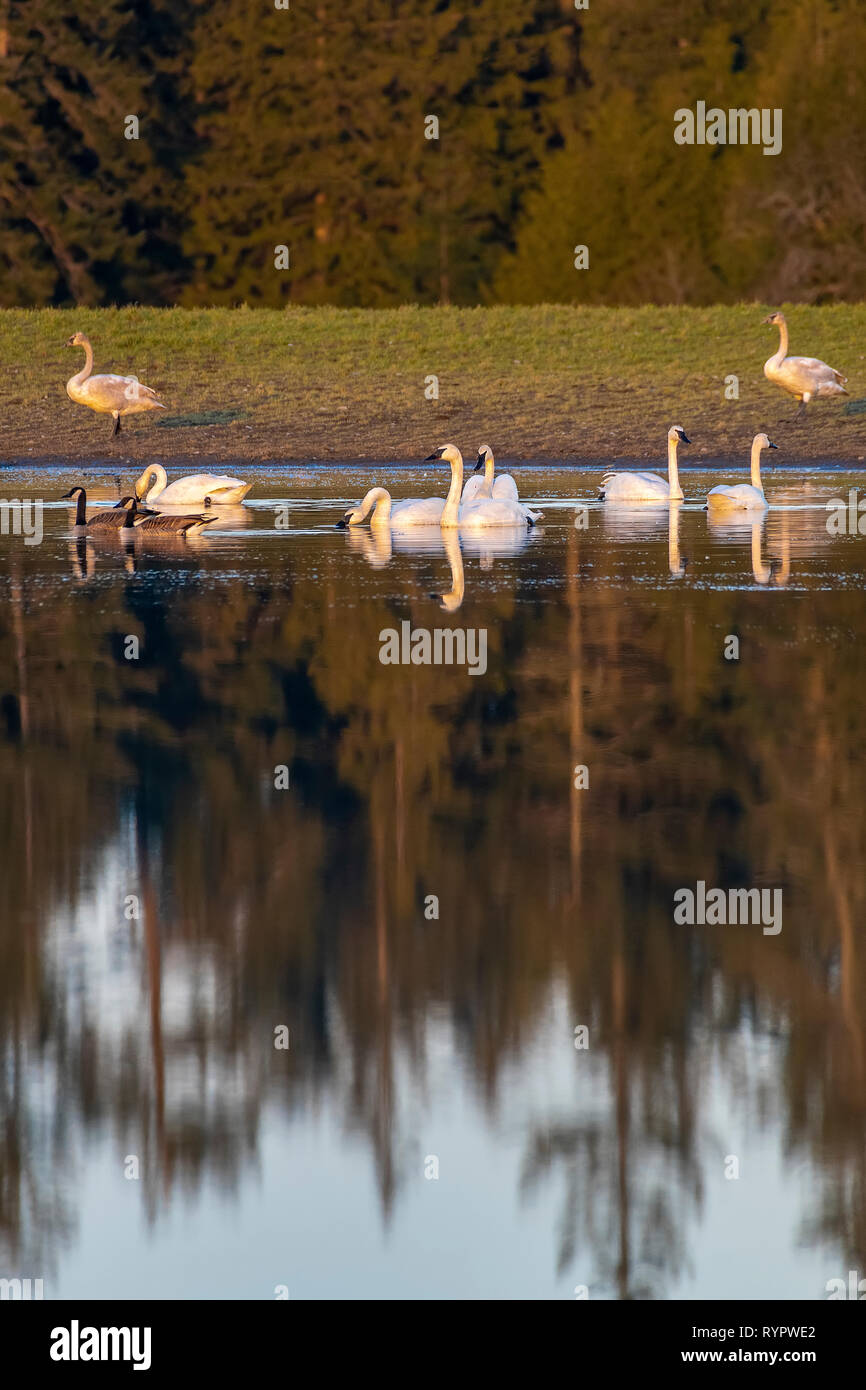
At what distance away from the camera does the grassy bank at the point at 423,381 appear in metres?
27.6

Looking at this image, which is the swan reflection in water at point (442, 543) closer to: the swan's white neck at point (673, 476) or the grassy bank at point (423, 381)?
the swan's white neck at point (673, 476)

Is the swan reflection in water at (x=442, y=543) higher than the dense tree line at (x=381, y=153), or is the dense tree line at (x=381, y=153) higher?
the dense tree line at (x=381, y=153)

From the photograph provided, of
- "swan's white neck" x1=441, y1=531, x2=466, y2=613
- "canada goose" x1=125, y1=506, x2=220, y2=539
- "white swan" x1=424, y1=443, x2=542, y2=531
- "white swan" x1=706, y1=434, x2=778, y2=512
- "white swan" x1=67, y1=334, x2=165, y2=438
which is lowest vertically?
"swan's white neck" x1=441, y1=531, x2=466, y2=613

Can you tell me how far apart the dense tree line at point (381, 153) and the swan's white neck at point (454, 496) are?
138 ft

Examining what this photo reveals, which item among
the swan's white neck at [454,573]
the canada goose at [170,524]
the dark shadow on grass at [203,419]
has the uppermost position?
the dark shadow on grass at [203,419]

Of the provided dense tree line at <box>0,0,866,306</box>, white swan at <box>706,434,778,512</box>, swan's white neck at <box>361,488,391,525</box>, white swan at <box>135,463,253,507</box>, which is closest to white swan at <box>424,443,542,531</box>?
swan's white neck at <box>361,488,391,525</box>

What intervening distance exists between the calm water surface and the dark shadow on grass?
18016 millimetres

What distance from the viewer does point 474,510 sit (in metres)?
17.6

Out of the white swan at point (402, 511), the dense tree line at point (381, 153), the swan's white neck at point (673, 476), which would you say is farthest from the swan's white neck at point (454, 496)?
the dense tree line at point (381, 153)

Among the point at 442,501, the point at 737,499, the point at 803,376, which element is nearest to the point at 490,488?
the point at 442,501

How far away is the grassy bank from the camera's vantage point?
2764 centimetres

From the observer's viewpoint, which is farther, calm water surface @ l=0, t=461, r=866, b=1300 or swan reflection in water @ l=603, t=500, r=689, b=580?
swan reflection in water @ l=603, t=500, r=689, b=580

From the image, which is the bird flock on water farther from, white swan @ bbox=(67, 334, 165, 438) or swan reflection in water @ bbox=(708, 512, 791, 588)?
white swan @ bbox=(67, 334, 165, 438)

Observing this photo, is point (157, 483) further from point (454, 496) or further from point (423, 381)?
point (423, 381)
